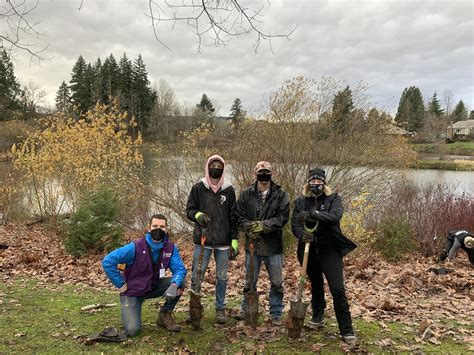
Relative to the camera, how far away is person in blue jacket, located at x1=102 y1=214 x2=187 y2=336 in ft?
15.3

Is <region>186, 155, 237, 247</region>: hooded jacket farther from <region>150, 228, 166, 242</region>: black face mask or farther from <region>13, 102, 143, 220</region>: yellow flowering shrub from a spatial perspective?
<region>13, 102, 143, 220</region>: yellow flowering shrub

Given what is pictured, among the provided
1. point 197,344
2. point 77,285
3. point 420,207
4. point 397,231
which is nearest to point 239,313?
point 197,344

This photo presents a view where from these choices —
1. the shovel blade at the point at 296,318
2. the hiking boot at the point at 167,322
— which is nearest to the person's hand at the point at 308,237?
the shovel blade at the point at 296,318

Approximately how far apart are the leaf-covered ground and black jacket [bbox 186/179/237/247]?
110 cm

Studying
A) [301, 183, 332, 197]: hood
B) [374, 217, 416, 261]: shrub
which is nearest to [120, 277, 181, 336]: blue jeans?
[301, 183, 332, 197]: hood

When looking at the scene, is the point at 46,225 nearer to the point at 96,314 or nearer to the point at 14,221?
the point at 14,221

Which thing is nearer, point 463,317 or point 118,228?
point 463,317

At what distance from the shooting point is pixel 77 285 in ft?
24.4

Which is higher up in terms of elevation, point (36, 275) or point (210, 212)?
point (210, 212)

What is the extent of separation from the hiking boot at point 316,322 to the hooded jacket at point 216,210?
142cm

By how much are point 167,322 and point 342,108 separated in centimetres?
1013

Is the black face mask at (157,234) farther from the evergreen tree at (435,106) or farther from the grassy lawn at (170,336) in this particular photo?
the evergreen tree at (435,106)

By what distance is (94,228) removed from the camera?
1007 centimetres

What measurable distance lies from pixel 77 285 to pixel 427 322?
595 cm
